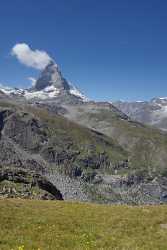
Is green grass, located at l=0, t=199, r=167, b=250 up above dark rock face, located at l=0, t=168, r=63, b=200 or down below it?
below

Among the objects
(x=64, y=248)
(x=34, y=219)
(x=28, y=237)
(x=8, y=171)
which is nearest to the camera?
(x=64, y=248)

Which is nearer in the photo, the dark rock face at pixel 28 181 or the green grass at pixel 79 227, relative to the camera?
the green grass at pixel 79 227

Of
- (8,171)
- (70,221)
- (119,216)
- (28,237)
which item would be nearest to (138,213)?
(119,216)

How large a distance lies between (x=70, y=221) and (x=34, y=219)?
3.08 metres

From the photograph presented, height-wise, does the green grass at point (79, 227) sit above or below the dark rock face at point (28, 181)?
below

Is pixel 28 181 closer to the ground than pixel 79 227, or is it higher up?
higher up

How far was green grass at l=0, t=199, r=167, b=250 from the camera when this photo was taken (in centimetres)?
2828

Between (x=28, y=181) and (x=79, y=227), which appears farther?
(x=28, y=181)

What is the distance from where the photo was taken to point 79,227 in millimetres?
33906

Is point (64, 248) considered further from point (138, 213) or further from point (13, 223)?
point (138, 213)

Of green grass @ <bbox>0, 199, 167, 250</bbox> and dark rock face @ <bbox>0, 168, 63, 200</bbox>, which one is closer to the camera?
green grass @ <bbox>0, 199, 167, 250</bbox>

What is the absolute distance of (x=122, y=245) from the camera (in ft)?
95.0

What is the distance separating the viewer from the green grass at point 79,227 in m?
28.3

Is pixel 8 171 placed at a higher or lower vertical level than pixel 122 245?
higher
